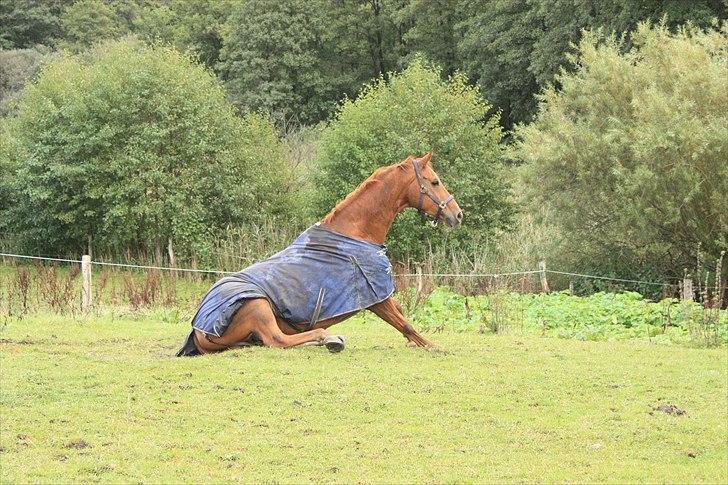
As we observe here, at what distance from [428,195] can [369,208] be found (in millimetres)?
760

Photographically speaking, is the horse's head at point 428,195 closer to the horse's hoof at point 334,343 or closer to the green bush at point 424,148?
the horse's hoof at point 334,343

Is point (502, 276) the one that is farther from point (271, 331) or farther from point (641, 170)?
point (271, 331)

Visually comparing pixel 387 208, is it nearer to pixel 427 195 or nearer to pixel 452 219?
pixel 427 195

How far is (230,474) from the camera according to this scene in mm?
7102

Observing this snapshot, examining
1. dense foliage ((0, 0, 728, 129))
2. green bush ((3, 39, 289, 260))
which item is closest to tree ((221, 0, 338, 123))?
dense foliage ((0, 0, 728, 129))

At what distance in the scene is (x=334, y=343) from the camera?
38.3 feet

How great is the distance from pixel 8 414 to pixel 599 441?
16.9 feet

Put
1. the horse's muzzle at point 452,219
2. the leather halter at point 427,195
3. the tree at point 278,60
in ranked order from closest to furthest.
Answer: the leather halter at point 427,195 < the horse's muzzle at point 452,219 < the tree at point 278,60

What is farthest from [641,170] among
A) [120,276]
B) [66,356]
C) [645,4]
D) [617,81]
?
[645,4]

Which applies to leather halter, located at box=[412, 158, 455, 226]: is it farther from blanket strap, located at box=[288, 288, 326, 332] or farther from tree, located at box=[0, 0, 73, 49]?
tree, located at box=[0, 0, 73, 49]

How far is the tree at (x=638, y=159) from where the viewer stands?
21.4 metres

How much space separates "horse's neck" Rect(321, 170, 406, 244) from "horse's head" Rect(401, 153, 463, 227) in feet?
0.67

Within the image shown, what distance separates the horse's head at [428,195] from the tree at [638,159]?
408 inches

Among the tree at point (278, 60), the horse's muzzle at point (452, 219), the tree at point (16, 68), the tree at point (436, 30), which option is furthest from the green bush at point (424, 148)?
the tree at point (16, 68)
